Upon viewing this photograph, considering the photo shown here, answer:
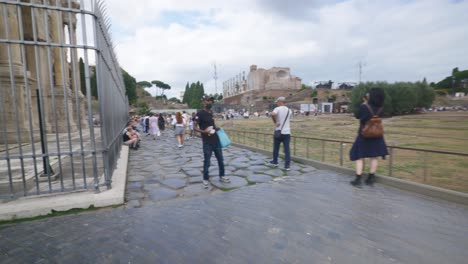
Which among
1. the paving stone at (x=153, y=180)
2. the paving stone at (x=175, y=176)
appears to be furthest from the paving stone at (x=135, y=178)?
the paving stone at (x=175, y=176)

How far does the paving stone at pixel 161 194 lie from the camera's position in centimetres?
366

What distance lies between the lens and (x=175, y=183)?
14.4 ft

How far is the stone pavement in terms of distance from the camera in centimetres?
218

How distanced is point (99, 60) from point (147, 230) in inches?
98.2

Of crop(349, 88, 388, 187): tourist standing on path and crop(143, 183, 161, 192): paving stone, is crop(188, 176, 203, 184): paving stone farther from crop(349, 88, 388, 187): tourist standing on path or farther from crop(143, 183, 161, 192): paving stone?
crop(349, 88, 388, 187): tourist standing on path

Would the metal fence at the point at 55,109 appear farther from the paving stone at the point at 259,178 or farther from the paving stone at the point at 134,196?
the paving stone at the point at 259,178

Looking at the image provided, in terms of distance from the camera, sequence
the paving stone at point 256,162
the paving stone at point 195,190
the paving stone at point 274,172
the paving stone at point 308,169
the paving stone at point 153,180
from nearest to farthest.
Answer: the paving stone at point 195,190
the paving stone at point 153,180
the paving stone at point 274,172
the paving stone at point 308,169
the paving stone at point 256,162

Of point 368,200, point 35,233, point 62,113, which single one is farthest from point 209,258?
point 62,113

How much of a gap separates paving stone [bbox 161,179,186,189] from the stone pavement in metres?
0.16

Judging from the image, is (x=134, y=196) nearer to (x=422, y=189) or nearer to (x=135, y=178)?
(x=135, y=178)

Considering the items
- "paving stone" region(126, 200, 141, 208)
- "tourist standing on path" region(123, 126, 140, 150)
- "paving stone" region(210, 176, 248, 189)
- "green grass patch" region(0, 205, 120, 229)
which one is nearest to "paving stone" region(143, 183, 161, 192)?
"paving stone" region(126, 200, 141, 208)

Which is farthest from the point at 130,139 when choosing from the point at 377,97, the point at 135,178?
the point at 377,97

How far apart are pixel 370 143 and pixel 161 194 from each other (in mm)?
3465

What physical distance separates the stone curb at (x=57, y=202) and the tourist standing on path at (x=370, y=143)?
12.3ft
